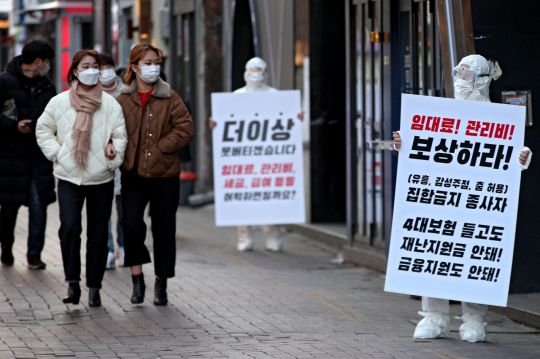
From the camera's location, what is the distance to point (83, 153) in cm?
675

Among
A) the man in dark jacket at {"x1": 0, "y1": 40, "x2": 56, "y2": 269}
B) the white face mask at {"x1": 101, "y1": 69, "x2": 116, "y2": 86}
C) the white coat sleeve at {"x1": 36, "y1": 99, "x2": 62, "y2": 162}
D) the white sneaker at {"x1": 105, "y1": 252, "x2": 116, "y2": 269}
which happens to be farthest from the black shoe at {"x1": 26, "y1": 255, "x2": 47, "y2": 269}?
the white coat sleeve at {"x1": 36, "y1": 99, "x2": 62, "y2": 162}

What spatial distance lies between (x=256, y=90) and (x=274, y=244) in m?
1.72

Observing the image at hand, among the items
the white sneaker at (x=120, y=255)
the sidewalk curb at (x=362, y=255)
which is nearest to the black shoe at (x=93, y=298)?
the white sneaker at (x=120, y=255)

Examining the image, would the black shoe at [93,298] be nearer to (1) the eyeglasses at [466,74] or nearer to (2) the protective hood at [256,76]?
(1) the eyeglasses at [466,74]

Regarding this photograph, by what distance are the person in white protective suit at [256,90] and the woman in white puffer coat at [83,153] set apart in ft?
11.4

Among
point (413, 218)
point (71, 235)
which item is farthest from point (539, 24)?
point (71, 235)

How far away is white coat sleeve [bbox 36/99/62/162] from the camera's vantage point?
22.5 feet

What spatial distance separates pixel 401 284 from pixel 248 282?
2488mm

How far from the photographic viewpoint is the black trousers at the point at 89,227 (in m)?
6.86

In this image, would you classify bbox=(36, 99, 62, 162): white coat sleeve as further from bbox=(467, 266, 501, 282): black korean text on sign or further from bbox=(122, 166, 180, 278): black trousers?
bbox=(467, 266, 501, 282): black korean text on sign

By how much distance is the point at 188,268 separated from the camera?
29.6 ft

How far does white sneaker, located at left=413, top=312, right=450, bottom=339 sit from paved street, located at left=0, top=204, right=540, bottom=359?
0.05 m

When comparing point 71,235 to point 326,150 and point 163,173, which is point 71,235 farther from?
point 326,150

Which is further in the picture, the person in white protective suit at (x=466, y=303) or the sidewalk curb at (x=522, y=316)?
the sidewalk curb at (x=522, y=316)
